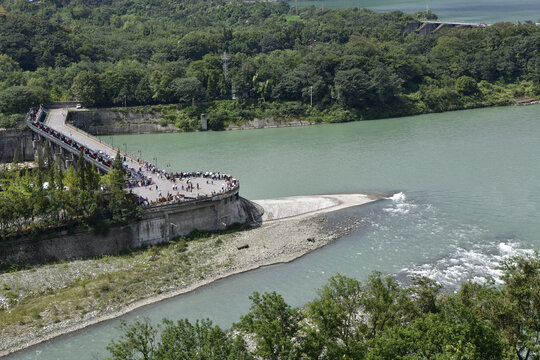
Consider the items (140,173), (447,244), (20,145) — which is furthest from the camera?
(20,145)

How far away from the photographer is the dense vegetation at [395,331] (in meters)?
20.8

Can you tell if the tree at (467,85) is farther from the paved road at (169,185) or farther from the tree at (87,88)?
the paved road at (169,185)

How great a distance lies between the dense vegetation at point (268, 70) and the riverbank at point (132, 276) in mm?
43445

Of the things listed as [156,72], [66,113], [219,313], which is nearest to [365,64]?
[156,72]

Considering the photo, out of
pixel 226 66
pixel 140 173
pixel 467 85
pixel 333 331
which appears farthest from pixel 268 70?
pixel 333 331

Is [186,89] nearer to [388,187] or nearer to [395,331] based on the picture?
[388,187]

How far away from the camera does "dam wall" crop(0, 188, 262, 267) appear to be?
38125mm

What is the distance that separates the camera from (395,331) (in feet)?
71.4

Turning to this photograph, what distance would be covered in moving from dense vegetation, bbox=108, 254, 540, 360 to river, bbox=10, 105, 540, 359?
8908 millimetres

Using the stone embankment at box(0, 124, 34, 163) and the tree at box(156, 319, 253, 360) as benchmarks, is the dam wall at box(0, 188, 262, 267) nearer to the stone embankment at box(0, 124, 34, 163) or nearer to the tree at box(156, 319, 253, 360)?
the tree at box(156, 319, 253, 360)

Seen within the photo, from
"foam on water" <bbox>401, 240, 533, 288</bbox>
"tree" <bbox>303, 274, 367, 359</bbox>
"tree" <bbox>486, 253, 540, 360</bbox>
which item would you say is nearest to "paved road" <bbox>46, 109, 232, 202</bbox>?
"foam on water" <bbox>401, 240, 533, 288</bbox>

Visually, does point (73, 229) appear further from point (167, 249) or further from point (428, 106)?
point (428, 106)

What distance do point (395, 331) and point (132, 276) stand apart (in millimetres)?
20570

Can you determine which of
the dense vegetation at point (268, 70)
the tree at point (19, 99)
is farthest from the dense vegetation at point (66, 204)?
the dense vegetation at point (268, 70)
